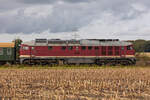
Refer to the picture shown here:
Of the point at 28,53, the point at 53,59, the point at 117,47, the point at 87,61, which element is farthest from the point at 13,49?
the point at 117,47

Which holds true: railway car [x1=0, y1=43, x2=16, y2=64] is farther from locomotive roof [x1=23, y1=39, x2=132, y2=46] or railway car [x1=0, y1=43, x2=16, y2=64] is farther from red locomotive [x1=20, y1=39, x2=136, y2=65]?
locomotive roof [x1=23, y1=39, x2=132, y2=46]

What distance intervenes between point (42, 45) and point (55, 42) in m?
2.18

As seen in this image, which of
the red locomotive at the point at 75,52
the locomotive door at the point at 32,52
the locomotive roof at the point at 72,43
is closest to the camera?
the locomotive door at the point at 32,52

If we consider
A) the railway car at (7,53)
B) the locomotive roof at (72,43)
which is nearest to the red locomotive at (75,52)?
the locomotive roof at (72,43)

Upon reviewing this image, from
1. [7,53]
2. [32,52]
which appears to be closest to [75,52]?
[32,52]

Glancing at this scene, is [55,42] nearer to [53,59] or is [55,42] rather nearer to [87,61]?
[53,59]

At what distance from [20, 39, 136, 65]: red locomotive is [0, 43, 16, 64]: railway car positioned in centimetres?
179

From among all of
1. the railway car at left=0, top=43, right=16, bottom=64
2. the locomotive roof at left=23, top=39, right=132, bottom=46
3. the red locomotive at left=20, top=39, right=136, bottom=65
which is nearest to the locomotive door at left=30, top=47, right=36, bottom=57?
the red locomotive at left=20, top=39, right=136, bottom=65

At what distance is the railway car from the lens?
37.0 m

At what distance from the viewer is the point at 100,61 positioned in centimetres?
3691

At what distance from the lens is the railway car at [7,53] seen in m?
37.0

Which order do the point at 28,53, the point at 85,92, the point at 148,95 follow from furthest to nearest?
the point at 28,53 < the point at 85,92 < the point at 148,95

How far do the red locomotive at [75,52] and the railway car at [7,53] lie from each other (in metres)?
1.79

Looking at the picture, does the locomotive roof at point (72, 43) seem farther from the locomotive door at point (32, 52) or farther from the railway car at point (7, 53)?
the railway car at point (7, 53)
